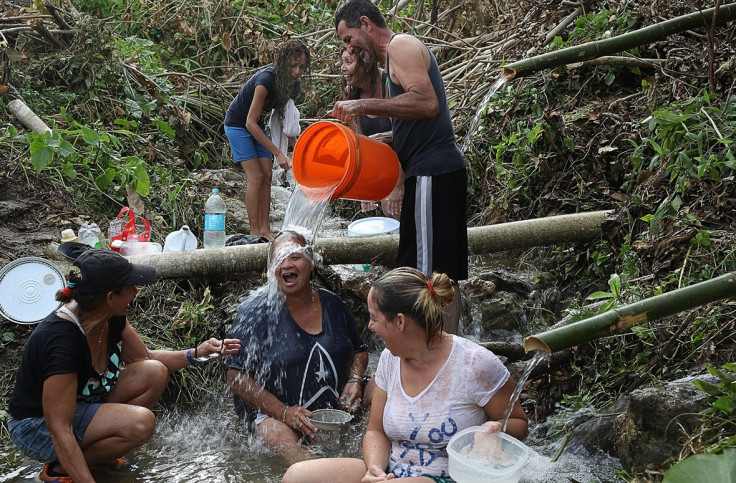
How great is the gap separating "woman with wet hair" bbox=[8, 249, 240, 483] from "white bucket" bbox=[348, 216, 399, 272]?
181 centimetres

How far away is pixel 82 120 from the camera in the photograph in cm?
763

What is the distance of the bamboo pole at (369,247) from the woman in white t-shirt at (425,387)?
1.94 meters

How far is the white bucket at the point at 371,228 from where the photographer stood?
5.45m

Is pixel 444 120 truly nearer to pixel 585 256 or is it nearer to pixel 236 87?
pixel 585 256

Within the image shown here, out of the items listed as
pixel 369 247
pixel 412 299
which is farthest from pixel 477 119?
pixel 412 299

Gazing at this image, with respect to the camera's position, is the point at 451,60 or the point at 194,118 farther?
the point at 194,118

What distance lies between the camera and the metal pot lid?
15.0 feet

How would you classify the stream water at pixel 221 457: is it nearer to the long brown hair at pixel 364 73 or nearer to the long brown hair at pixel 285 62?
the long brown hair at pixel 364 73

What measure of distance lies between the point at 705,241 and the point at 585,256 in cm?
139

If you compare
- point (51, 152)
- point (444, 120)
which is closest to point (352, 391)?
point (444, 120)

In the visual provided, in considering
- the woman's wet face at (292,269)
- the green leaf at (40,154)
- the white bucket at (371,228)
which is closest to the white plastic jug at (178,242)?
the white bucket at (371,228)

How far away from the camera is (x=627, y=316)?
2365mm

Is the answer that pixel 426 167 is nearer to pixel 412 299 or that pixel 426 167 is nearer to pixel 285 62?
pixel 412 299

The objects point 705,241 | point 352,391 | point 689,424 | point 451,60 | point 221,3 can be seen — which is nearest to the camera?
point 689,424
